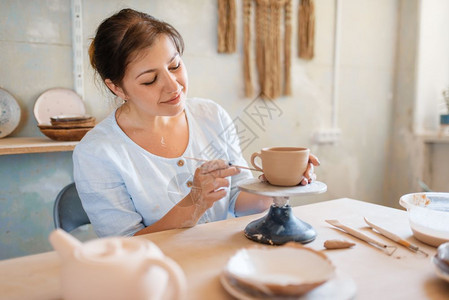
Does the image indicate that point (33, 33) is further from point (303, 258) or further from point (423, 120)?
point (423, 120)

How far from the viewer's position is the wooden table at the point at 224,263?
2.22 ft

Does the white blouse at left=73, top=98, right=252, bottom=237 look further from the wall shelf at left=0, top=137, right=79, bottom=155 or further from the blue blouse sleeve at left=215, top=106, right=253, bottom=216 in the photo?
the wall shelf at left=0, top=137, right=79, bottom=155

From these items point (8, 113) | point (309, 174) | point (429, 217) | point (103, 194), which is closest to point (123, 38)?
point (103, 194)

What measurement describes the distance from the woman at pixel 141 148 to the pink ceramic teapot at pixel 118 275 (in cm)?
51

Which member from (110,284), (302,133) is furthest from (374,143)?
(110,284)

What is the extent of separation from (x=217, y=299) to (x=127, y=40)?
2.93 feet

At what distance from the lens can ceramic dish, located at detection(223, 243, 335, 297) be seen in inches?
23.0

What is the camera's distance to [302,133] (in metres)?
2.75

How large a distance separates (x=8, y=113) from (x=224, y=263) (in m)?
1.44

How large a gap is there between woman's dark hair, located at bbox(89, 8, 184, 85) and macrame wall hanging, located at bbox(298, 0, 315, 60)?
5.09 feet

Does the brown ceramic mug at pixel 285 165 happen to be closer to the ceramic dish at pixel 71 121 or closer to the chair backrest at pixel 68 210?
the chair backrest at pixel 68 210

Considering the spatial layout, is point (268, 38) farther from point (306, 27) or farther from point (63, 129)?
point (63, 129)

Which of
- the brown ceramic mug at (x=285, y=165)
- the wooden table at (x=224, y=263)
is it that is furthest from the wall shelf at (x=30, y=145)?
the brown ceramic mug at (x=285, y=165)

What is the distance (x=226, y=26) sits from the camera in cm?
230
